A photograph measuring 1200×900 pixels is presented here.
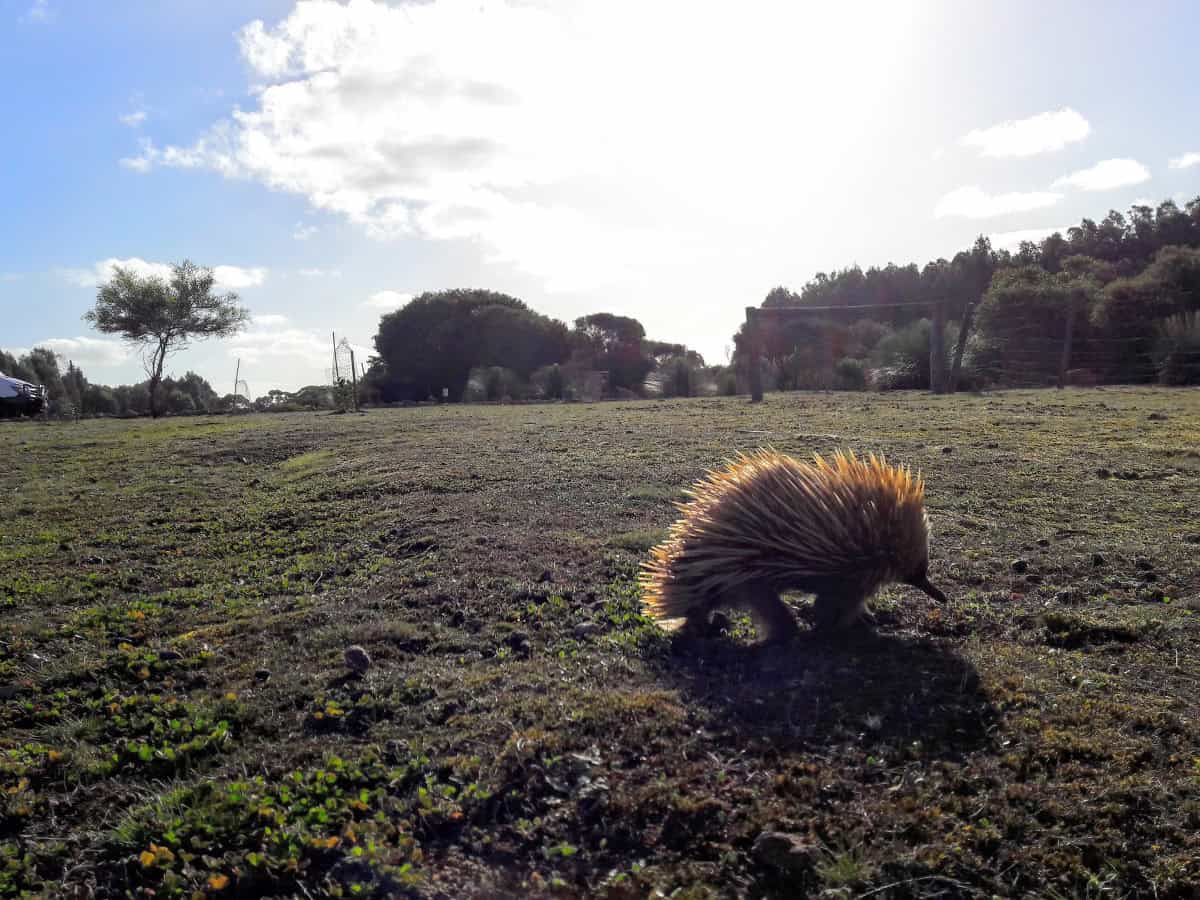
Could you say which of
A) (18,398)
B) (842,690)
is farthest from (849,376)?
(18,398)

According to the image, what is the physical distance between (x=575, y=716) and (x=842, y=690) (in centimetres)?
112

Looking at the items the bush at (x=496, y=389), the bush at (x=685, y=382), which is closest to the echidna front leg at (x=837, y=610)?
the bush at (x=685, y=382)

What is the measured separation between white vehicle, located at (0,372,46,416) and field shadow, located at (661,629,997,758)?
27.5 metres

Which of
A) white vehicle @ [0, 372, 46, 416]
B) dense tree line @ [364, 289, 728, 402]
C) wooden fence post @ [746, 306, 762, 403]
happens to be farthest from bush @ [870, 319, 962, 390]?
white vehicle @ [0, 372, 46, 416]

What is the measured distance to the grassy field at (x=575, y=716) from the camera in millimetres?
2637

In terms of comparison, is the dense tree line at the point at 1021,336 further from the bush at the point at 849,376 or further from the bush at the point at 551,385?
the bush at the point at 551,385

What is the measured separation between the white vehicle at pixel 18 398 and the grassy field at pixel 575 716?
71.6 feet

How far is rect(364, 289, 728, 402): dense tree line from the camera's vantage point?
4175cm

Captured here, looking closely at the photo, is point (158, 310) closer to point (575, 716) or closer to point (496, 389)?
point (496, 389)

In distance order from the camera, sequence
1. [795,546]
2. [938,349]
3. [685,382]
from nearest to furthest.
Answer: [795,546], [938,349], [685,382]

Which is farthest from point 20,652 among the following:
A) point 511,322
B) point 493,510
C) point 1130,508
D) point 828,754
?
point 511,322

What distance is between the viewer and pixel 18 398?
85.0 ft

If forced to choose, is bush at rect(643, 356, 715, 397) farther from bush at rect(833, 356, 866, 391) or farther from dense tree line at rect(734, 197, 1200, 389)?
bush at rect(833, 356, 866, 391)

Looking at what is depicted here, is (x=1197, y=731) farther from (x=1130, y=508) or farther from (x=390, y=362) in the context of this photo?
(x=390, y=362)
